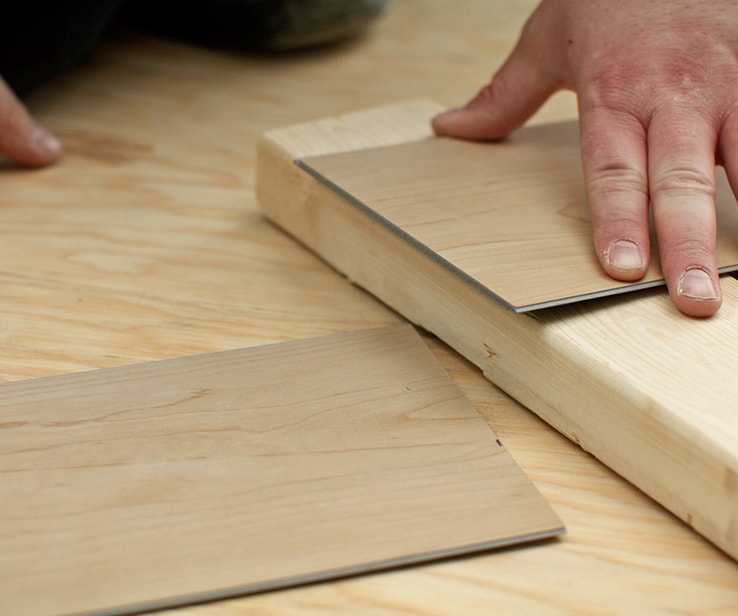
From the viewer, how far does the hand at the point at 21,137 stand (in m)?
1.31

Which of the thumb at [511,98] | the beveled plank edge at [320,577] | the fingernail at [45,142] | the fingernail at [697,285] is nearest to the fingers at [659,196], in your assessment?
the fingernail at [697,285]

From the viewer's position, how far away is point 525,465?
2.76 ft

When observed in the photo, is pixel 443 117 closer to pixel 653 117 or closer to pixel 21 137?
pixel 653 117

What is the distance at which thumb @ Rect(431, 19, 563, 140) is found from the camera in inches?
45.0

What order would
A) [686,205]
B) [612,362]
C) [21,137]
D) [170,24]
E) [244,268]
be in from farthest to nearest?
1. [170,24]
2. [21,137]
3. [244,268]
4. [686,205]
5. [612,362]

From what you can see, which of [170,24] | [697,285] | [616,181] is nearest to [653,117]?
[616,181]

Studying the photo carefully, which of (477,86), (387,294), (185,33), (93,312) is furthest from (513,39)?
(93,312)

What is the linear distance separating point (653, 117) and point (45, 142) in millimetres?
858

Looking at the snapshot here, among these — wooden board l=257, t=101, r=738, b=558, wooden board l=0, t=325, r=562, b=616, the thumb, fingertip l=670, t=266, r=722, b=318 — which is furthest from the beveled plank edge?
the thumb

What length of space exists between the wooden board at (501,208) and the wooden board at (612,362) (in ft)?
0.07

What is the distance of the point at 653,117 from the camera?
0.97 metres

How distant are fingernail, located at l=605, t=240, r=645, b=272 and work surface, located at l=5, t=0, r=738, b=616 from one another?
164mm

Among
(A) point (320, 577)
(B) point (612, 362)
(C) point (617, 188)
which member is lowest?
(A) point (320, 577)

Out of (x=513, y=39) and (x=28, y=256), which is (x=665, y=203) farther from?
(x=513, y=39)
